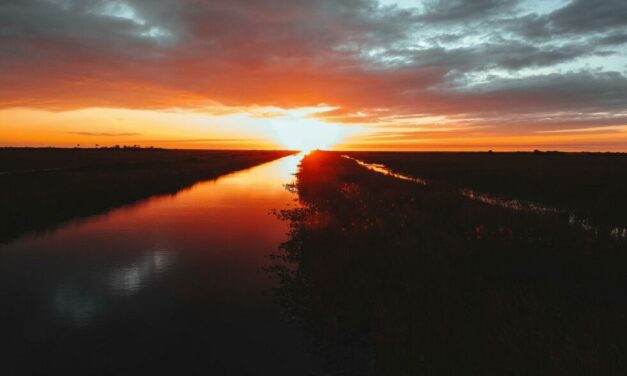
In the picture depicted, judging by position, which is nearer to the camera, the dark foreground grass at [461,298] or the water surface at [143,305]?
the dark foreground grass at [461,298]

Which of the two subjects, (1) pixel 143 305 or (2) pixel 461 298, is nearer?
(2) pixel 461 298

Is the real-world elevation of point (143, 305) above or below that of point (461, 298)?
below

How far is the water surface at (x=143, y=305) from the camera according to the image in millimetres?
7320

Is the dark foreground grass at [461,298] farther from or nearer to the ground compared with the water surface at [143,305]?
farther from the ground

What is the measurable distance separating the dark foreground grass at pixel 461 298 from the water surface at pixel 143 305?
1.11m

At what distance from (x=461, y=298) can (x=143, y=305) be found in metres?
7.57

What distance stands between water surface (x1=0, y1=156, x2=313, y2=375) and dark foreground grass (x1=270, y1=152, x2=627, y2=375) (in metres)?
1.11

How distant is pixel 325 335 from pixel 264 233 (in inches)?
448

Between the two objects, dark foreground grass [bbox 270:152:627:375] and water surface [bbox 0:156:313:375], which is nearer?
dark foreground grass [bbox 270:152:627:375]

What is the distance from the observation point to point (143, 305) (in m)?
9.87

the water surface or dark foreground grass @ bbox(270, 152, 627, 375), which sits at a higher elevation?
dark foreground grass @ bbox(270, 152, 627, 375)

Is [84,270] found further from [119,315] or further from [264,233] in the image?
[264,233]

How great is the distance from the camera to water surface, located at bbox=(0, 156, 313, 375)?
732cm

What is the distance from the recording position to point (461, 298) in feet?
29.1
